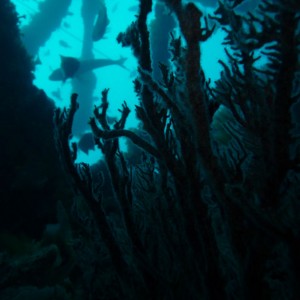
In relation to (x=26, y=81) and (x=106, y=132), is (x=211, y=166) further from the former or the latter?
(x=26, y=81)

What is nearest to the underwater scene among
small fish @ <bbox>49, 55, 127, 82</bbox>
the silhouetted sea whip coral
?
the silhouetted sea whip coral

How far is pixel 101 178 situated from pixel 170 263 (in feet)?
4.04

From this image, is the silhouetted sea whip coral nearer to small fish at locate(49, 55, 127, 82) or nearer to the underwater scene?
the underwater scene

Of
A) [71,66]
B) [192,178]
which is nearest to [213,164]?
[192,178]

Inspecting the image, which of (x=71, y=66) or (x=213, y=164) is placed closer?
(x=213, y=164)

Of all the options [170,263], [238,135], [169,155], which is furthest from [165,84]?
[170,263]

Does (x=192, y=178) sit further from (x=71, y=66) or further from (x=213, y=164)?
(x=71, y=66)

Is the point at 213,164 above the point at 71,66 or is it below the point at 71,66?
below

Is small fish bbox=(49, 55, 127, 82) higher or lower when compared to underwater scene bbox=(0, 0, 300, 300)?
higher

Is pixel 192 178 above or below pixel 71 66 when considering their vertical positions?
below

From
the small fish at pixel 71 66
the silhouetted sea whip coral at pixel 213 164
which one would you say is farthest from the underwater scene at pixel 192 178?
the small fish at pixel 71 66

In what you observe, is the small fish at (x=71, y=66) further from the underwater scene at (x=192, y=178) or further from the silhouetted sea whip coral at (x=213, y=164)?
the silhouetted sea whip coral at (x=213, y=164)

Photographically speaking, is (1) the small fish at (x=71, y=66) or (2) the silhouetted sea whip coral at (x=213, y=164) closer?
(2) the silhouetted sea whip coral at (x=213, y=164)

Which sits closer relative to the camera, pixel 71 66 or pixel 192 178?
pixel 192 178
